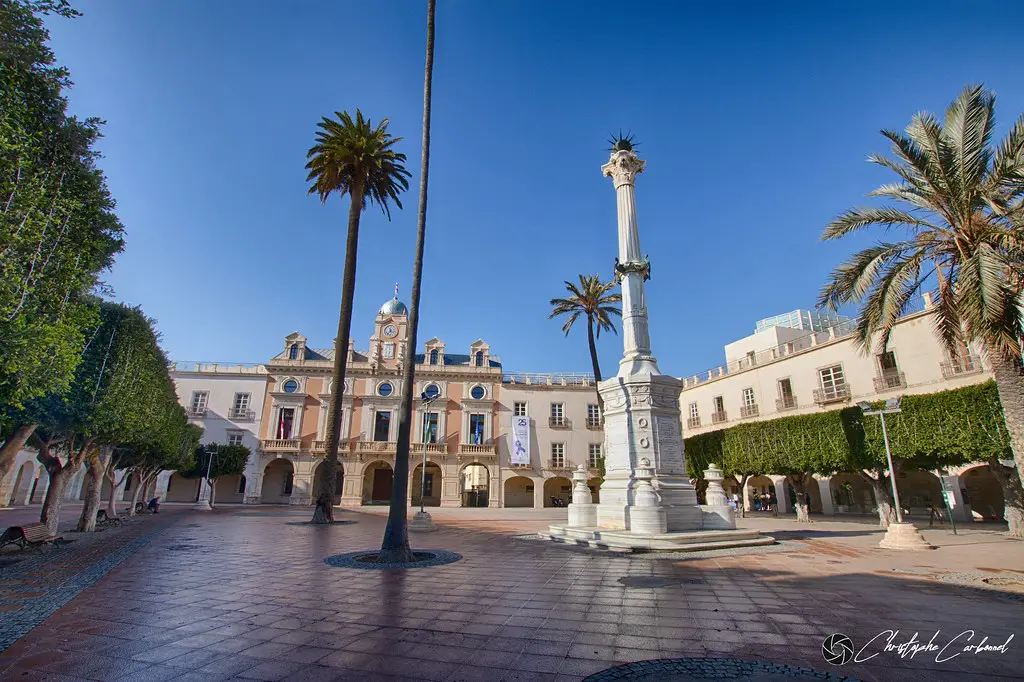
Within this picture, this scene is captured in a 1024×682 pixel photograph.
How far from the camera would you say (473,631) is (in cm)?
466

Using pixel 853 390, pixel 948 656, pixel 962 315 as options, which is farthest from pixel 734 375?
pixel 948 656

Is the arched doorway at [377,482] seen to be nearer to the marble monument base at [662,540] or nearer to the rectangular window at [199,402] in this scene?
the rectangular window at [199,402]

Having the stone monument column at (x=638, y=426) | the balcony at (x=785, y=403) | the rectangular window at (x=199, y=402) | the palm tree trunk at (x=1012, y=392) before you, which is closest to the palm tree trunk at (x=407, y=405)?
the stone monument column at (x=638, y=426)

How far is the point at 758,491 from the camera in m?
36.6

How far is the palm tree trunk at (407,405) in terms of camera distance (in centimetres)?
946

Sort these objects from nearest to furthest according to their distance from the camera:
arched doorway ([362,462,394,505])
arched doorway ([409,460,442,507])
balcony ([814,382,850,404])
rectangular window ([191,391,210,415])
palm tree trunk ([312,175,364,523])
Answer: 1. palm tree trunk ([312,175,364,523])
2. balcony ([814,382,850,404])
3. rectangular window ([191,391,210,415])
4. arched doorway ([362,462,394,505])
5. arched doorway ([409,460,442,507])

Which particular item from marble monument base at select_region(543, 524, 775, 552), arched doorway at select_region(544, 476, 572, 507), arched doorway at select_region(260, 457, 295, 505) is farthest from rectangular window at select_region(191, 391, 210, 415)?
marble monument base at select_region(543, 524, 775, 552)

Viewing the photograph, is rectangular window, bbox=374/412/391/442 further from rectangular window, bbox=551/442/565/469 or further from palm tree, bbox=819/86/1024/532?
palm tree, bbox=819/86/1024/532

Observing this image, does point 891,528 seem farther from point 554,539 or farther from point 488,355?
point 488,355

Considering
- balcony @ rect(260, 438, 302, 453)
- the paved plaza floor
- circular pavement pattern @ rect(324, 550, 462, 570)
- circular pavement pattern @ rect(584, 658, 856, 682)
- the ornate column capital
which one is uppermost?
the ornate column capital

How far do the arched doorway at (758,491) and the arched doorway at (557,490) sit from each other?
1335cm

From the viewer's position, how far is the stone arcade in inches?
458

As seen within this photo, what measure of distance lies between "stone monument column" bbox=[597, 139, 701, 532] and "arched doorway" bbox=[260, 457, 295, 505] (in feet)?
101

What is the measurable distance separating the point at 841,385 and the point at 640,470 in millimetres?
20207
